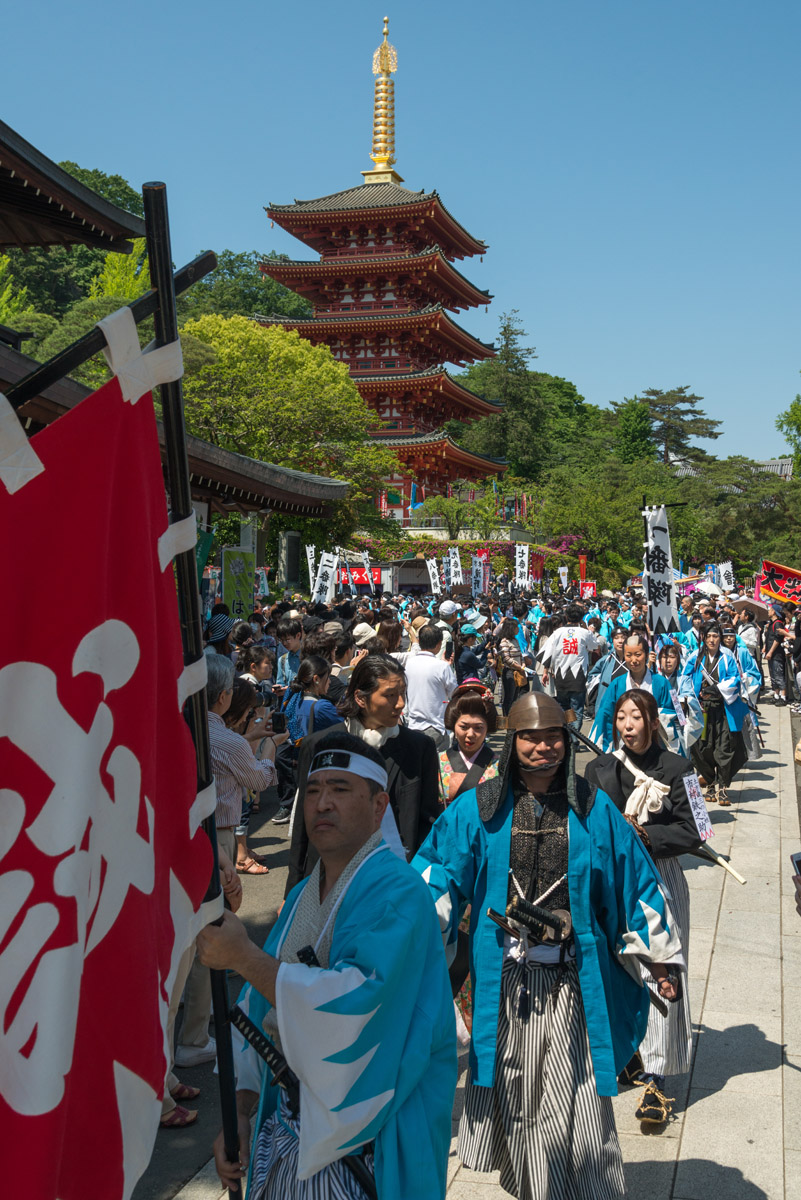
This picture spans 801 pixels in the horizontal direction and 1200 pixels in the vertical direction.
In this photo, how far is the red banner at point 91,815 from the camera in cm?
140

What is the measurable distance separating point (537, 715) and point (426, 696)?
350 cm

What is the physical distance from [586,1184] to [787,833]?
19.1ft

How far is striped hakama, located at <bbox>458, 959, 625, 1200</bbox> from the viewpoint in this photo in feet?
9.17

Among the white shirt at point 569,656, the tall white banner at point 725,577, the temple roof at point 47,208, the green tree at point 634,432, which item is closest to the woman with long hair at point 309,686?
the temple roof at point 47,208

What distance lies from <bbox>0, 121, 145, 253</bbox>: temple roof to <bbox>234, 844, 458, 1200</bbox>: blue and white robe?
20.2ft

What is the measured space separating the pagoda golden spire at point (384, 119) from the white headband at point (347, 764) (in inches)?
1779

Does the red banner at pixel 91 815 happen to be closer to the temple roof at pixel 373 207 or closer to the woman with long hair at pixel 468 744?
the woman with long hair at pixel 468 744

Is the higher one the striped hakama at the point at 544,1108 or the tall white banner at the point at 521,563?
the tall white banner at the point at 521,563

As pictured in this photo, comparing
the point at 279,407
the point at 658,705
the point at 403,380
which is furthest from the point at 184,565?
the point at 403,380

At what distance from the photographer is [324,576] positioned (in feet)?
52.7

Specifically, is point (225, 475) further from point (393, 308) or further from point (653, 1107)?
point (393, 308)

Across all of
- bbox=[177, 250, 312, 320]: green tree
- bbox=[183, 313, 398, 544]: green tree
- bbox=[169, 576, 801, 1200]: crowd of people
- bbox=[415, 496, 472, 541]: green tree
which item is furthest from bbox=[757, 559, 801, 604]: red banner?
bbox=[177, 250, 312, 320]: green tree

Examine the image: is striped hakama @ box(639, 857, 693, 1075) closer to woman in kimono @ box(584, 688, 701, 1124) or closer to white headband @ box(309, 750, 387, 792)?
woman in kimono @ box(584, 688, 701, 1124)

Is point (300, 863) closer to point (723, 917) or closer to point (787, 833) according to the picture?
point (723, 917)
